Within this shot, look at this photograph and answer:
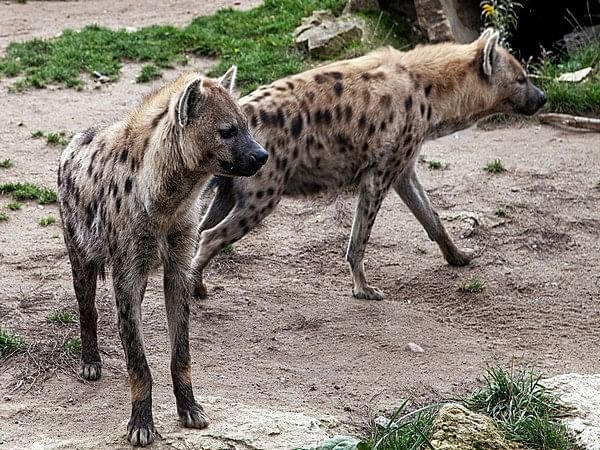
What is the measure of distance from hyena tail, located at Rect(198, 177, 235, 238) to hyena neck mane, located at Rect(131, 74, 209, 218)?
1159 mm

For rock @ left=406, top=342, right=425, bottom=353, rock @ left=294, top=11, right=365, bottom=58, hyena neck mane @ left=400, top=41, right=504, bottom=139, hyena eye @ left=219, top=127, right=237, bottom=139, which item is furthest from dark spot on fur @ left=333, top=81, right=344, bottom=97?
rock @ left=294, top=11, right=365, bottom=58

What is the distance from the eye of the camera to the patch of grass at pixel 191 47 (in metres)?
7.39

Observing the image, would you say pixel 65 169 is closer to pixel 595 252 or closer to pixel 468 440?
pixel 468 440

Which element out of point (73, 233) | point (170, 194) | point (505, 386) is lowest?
point (505, 386)

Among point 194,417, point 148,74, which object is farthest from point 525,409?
point 148,74

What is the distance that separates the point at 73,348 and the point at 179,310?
2.61 ft

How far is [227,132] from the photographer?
11.1 feet

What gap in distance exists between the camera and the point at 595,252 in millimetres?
5367

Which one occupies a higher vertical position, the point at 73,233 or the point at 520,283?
the point at 73,233

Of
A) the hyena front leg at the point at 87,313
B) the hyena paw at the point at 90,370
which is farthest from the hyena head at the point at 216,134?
the hyena paw at the point at 90,370

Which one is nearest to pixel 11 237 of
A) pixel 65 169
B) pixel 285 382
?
pixel 65 169

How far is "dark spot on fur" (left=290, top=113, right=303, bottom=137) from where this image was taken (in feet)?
15.3

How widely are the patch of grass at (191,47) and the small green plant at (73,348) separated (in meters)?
3.25

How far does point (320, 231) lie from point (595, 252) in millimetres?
1438
